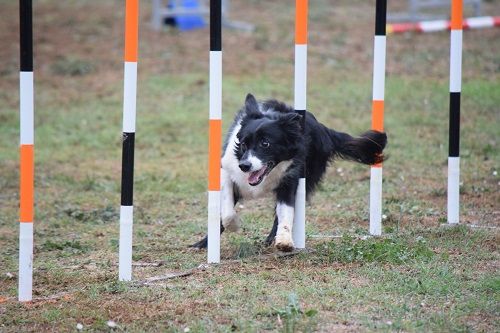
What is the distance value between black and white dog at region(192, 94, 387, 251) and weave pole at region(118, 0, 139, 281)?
1.04 metres

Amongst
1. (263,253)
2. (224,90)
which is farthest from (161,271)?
(224,90)

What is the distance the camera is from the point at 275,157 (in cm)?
659

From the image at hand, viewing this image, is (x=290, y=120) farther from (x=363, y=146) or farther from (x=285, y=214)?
(x=363, y=146)

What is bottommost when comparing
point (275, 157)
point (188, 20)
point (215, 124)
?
point (275, 157)

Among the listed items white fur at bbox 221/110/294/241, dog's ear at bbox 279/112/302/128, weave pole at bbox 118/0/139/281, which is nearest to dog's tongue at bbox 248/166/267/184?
white fur at bbox 221/110/294/241

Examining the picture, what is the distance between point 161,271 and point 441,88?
30.4 feet

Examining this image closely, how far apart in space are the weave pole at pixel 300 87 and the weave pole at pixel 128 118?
4.38 feet

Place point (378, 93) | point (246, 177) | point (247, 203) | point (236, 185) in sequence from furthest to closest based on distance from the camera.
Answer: point (247, 203) → point (378, 93) → point (236, 185) → point (246, 177)

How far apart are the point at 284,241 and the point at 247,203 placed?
2.77m

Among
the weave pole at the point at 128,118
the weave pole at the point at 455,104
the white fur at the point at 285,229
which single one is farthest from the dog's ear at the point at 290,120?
the weave pole at the point at 455,104

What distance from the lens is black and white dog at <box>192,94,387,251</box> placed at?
21.3 ft

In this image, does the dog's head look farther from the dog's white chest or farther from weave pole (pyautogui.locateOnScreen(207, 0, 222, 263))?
weave pole (pyautogui.locateOnScreen(207, 0, 222, 263))

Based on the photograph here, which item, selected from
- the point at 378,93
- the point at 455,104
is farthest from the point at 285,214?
the point at 455,104

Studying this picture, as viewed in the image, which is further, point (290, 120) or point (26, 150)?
point (290, 120)
